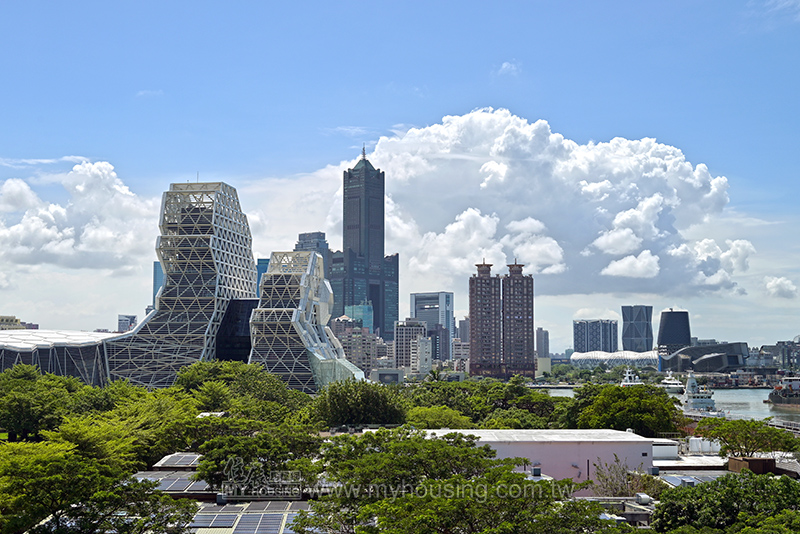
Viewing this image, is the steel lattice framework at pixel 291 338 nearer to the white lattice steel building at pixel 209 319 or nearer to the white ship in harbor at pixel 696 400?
the white lattice steel building at pixel 209 319

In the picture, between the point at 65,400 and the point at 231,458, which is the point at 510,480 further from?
the point at 65,400

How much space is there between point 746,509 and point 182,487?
27.4m

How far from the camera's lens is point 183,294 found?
126875 mm

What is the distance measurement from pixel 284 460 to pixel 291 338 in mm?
82036

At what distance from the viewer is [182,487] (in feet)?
134

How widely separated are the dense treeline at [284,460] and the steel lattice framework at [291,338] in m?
47.5

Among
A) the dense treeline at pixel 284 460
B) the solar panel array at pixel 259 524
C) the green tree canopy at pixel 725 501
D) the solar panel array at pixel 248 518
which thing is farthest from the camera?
the solar panel array at pixel 248 518

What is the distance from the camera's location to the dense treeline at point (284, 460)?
27.6 m

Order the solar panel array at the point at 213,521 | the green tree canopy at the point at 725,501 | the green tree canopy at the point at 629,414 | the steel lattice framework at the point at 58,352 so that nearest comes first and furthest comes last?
the green tree canopy at the point at 725,501 → the solar panel array at the point at 213,521 → the green tree canopy at the point at 629,414 → the steel lattice framework at the point at 58,352

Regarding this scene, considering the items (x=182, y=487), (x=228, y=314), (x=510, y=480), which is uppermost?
(x=228, y=314)

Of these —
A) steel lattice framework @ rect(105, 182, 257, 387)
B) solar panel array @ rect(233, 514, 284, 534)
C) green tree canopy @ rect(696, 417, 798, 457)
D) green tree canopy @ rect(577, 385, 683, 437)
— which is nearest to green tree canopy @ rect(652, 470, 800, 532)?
solar panel array @ rect(233, 514, 284, 534)

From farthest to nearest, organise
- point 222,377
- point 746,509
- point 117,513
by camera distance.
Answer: point 222,377
point 117,513
point 746,509

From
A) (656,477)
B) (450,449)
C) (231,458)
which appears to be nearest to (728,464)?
(656,477)

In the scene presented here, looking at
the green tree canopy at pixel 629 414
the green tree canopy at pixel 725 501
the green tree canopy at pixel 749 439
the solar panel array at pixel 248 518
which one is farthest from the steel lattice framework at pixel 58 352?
the green tree canopy at pixel 725 501
